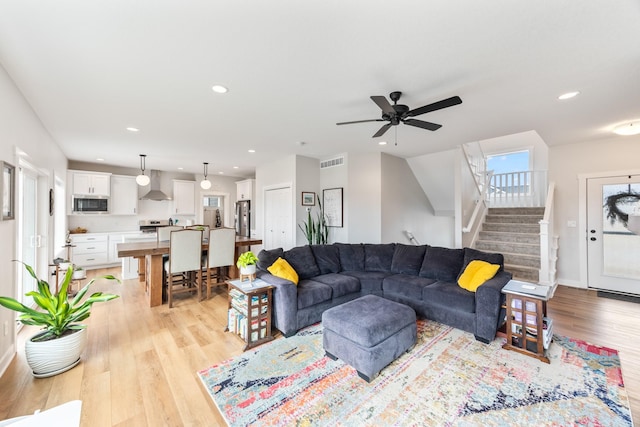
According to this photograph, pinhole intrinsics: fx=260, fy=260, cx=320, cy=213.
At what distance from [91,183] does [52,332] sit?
5.30 meters

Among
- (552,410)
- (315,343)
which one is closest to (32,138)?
(315,343)

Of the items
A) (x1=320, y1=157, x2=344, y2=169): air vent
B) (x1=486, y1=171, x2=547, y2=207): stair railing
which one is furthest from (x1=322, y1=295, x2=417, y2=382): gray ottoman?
(x1=486, y1=171, x2=547, y2=207): stair railing

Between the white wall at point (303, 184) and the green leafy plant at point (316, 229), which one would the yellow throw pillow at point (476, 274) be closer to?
the green leafy plant at point (316, 229)

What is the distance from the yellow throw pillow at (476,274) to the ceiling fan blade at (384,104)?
209cm

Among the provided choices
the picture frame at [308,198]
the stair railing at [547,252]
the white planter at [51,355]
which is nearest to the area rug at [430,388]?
the white planter at [51,355]

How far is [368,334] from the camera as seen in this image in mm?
2188

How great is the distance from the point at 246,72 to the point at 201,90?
0.65 metres

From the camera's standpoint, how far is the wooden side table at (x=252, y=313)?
2.69 meters

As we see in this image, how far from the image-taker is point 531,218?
18.3 ft

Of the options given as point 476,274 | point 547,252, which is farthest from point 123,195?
point 547,252

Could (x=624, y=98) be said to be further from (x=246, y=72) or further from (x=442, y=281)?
(x=246, y=72)

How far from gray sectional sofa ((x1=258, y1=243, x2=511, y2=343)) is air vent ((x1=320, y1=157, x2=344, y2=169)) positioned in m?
2.00

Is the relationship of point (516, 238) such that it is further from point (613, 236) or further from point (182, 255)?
point (182, 255)

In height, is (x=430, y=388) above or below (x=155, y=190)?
below
